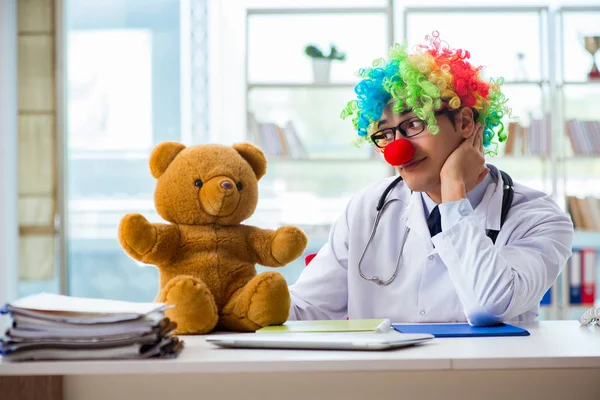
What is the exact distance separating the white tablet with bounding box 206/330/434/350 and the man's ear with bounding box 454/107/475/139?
0.69 meters

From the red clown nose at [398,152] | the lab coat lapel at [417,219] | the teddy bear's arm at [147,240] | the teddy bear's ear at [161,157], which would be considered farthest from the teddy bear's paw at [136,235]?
the lab coat lapel at [417,219]

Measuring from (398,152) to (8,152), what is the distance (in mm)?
3111

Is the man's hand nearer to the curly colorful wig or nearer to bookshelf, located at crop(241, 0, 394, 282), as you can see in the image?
the curly colorful wig

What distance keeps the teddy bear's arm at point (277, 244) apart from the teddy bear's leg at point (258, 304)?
66 millimetres

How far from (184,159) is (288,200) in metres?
2.68

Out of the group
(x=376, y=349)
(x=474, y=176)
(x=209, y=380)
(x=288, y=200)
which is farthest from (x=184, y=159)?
(x=288, y=200)

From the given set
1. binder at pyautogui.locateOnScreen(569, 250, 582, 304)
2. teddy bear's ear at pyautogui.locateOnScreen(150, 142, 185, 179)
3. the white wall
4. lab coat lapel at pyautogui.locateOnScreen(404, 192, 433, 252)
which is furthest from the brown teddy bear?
the white wall

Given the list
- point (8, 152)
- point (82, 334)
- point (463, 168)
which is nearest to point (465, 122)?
point (463, 168)

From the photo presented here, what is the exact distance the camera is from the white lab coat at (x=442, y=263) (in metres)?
1.59

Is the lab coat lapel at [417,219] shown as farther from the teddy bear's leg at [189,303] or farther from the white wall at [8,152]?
the white wall at [8,152]

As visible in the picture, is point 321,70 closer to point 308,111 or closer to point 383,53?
point 308,111

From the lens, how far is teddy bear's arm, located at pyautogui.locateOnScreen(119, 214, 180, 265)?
1.37 m

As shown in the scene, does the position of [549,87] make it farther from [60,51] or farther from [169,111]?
[60,51]

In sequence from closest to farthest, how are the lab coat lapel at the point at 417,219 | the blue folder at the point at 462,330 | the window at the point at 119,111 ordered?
the blue folder at the point at 462,330 → the lab coat lapel at the point at 417,219 → the window at the point at 119,111
